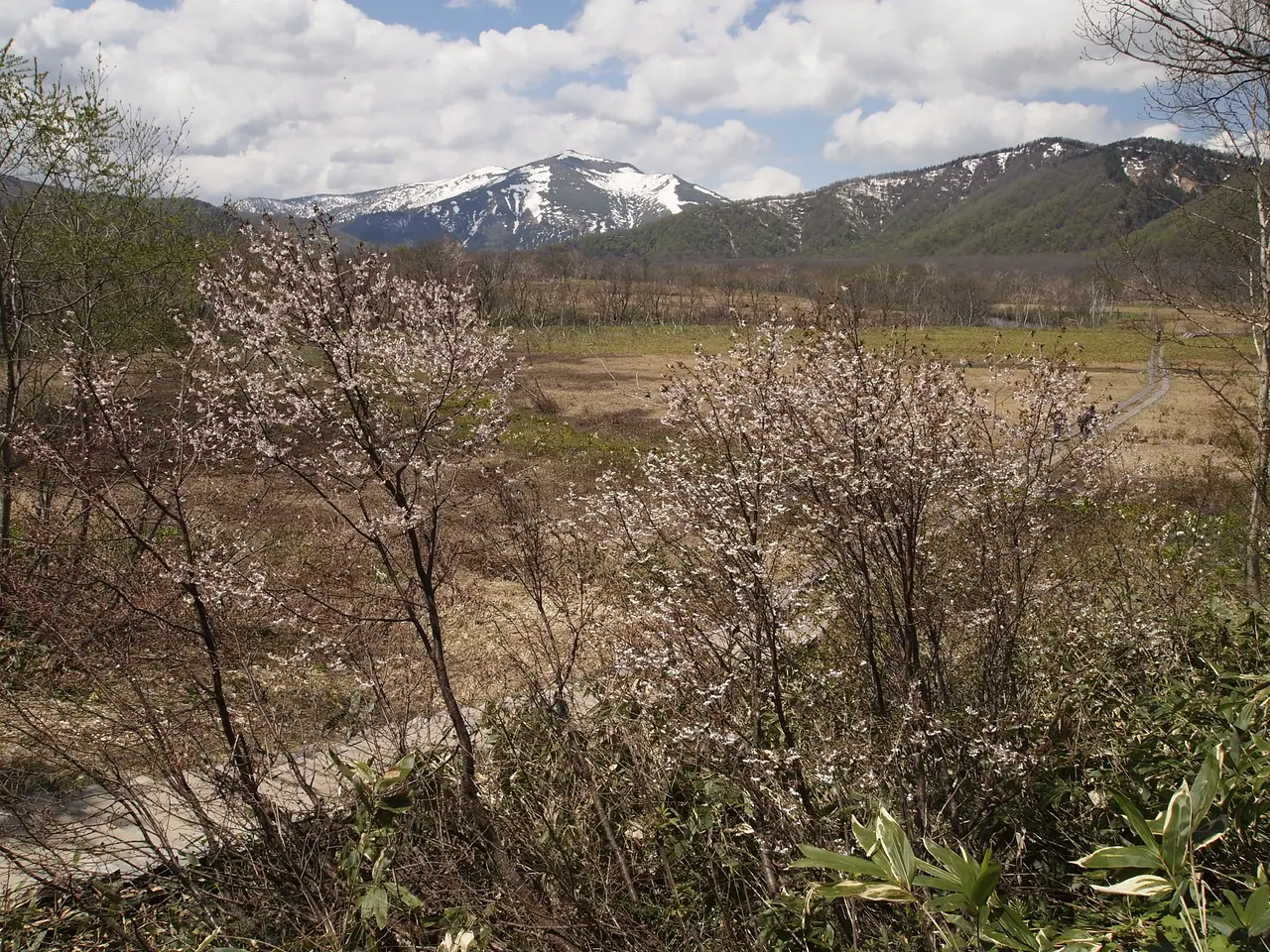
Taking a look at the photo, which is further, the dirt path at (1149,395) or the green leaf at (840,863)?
the dirt path at (1149,395)

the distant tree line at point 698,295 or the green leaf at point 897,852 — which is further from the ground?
the distant tree line at point 698,295

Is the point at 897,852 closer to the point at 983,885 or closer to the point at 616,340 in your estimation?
the point at 983,885

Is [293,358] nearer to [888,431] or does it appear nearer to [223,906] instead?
[223,906]

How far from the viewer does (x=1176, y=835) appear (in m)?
1.30

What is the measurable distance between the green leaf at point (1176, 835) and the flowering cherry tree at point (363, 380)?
11.8ft

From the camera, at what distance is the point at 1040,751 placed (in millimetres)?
4242

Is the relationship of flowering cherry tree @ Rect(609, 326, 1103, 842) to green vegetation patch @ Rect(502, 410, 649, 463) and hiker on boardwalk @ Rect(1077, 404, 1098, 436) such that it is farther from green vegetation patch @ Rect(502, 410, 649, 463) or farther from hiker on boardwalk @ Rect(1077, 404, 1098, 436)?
green vegetation patch @ Rect(502, 410, 649, 463)

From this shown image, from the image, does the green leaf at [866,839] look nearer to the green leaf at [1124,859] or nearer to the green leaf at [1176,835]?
the green leaf at [1124,859]

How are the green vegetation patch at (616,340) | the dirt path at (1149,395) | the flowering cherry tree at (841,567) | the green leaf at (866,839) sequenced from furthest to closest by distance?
the green vegetation patch at (616,340) < the dirt path at (1149,395) < the flowering cherry tree at (841,567) < the green leaf at (866,839)

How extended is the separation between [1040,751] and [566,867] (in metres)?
2.75

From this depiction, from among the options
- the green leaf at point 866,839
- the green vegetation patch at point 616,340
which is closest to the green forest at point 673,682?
the green leaf at point 866,839

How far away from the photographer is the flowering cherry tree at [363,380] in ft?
15.6

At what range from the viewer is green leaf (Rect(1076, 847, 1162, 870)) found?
129cm

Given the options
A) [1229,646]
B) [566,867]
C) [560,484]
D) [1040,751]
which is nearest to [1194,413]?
[560,484]
